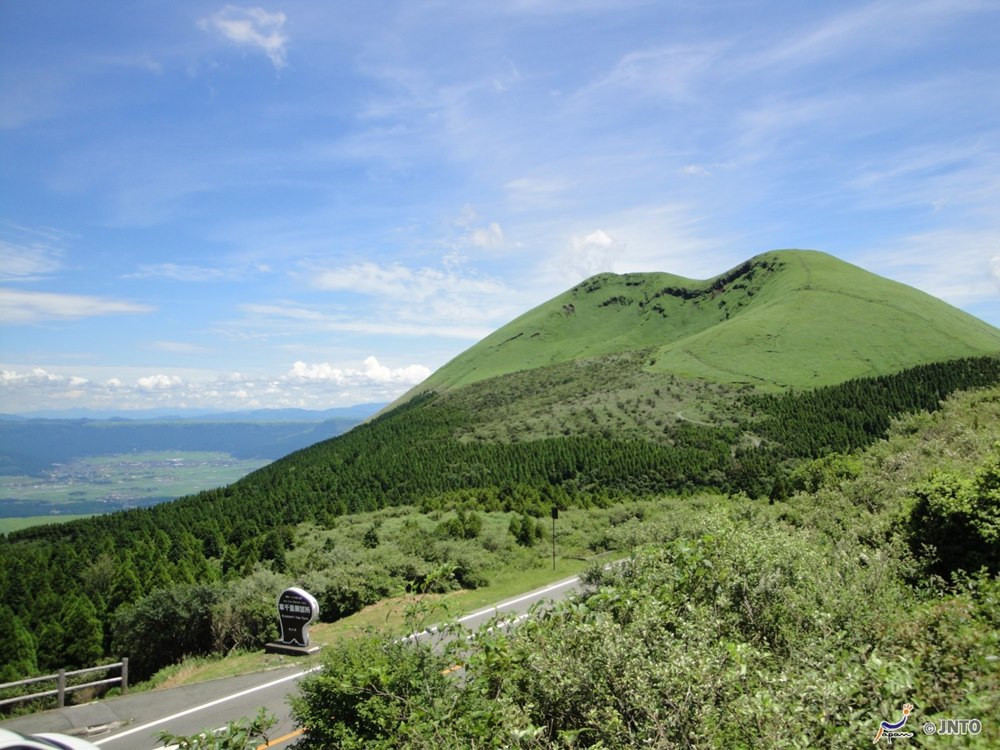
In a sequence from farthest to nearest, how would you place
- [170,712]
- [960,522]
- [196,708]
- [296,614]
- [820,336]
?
[820,336] < [296,614] < [196,708] < [170,712] < [960,522]

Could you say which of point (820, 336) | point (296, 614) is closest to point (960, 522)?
point (296, 614)

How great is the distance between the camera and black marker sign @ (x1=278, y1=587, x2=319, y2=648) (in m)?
17.1

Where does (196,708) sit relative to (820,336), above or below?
below

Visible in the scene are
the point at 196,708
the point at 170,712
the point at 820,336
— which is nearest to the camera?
the point at 170,712

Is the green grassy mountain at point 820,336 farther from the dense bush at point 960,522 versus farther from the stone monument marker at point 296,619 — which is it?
the stone monument marker at point 296,619

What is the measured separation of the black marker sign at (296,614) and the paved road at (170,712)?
6.13 feet

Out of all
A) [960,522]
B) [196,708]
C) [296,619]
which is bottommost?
[196,708]

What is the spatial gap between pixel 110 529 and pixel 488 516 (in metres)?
50.6

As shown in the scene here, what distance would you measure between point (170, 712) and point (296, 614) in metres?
4.53

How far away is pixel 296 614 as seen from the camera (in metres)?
17.3

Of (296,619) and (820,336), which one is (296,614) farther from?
(820,336)

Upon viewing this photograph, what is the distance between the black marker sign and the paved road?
73.6 inches

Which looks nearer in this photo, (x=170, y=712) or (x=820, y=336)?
(x=170, y=712)

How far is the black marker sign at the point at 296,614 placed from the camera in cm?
1712
